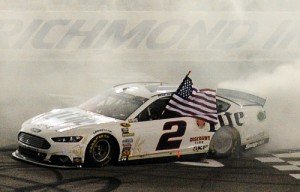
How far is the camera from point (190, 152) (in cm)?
1034

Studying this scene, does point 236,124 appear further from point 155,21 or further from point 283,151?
point 155,21

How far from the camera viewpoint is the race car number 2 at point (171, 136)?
1002cm

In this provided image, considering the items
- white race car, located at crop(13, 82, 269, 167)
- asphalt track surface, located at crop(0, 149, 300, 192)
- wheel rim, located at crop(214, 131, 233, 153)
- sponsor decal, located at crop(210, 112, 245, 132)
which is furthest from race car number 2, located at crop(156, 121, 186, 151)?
wheel rim, located at crop(214, 131, 233, 153)

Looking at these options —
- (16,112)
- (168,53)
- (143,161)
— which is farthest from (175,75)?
(143,161)

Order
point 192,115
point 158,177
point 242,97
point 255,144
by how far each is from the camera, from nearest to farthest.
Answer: point 158,177 → point 192,115 → point 255,144 → point 242,97

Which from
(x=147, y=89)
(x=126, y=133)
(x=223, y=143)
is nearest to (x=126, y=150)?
(x=126, y=133)

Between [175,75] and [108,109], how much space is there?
10170mm

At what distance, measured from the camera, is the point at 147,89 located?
35.3 ft

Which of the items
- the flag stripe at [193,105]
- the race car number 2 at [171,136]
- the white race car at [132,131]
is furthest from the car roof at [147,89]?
the race car number 2 at [171,136]

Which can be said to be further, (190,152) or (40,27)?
(40,27)

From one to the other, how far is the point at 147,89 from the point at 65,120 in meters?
1.62

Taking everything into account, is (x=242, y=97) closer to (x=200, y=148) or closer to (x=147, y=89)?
(x=200, y=148)

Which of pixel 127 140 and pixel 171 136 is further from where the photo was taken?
pixel 171 136

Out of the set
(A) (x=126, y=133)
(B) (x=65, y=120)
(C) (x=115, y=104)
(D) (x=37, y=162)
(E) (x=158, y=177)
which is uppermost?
(C) (x=115, y=104)
